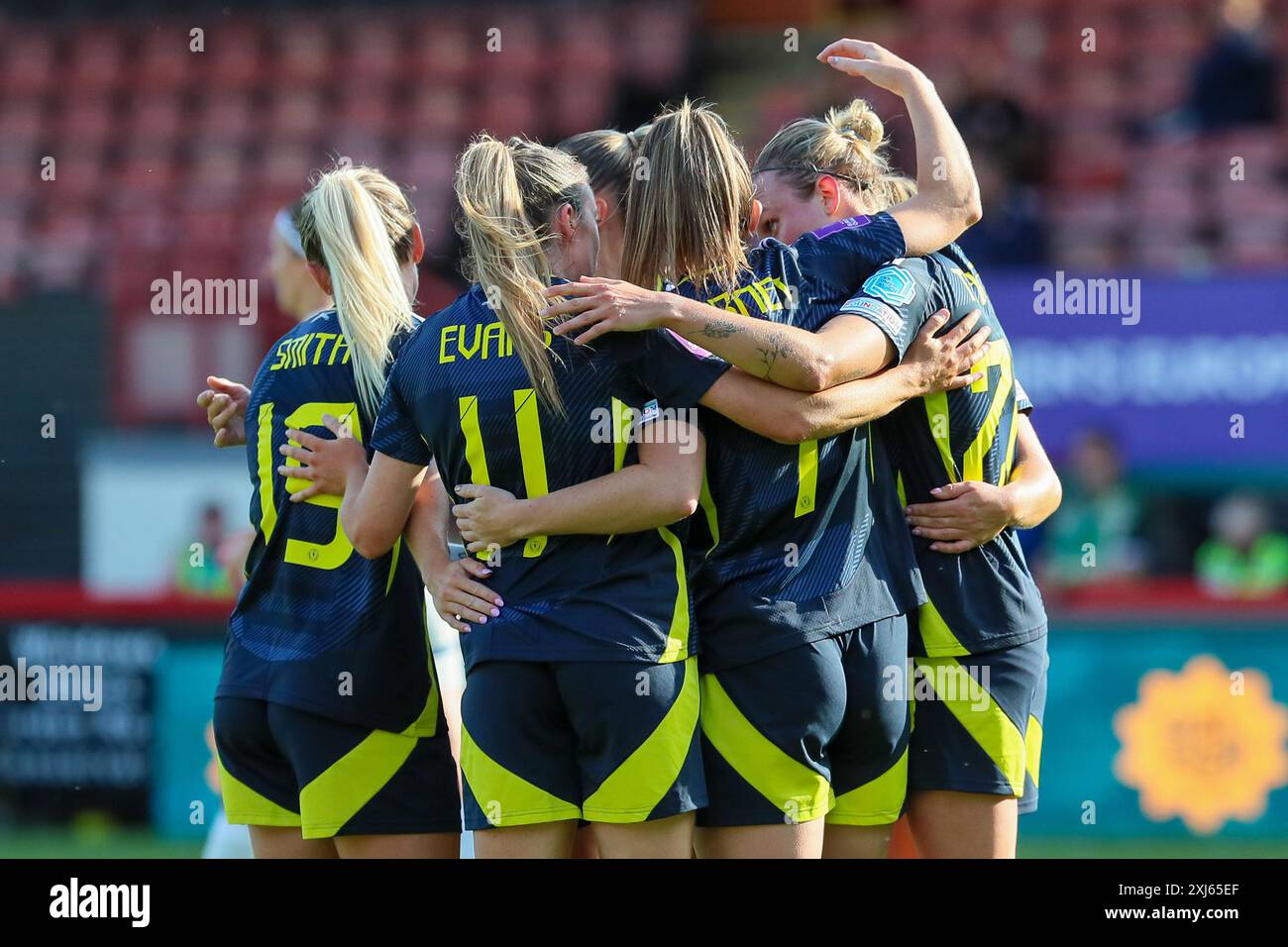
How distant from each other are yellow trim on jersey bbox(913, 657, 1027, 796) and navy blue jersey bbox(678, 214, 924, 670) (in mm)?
208

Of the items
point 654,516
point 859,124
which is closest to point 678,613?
point 654,516

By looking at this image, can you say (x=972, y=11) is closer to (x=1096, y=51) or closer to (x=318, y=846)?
(x=1096, y=51)

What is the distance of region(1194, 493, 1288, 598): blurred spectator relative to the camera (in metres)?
7.73

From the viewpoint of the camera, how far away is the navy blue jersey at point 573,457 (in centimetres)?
278

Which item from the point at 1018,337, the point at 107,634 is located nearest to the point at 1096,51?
the point at 1018,337

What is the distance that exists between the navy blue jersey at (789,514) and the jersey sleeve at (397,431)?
0.58 metres

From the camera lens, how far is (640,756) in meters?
2.75

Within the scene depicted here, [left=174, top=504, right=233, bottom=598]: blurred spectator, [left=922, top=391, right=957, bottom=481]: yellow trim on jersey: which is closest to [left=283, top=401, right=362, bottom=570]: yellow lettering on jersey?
[left=922, top=391, right=957, bottom=481]: yellow trim on jersey

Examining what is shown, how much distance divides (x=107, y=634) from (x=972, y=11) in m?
8.25

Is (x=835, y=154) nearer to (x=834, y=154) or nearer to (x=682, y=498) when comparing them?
(x=834, y=154)

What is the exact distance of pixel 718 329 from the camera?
276 cm

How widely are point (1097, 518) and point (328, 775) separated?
18.6 ft
